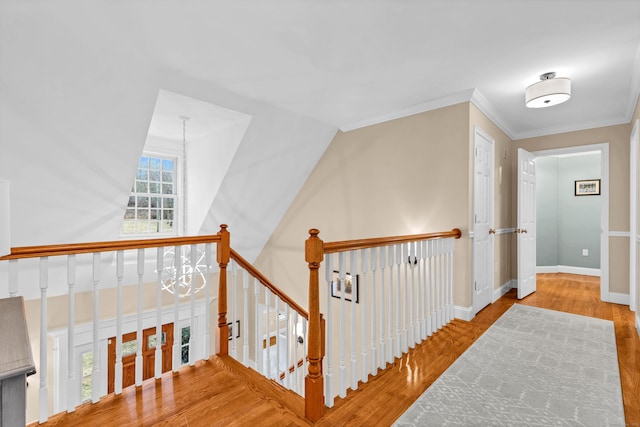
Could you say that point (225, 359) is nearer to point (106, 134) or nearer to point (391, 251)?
point (391, 251)

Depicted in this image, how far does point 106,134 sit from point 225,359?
2.26 metres

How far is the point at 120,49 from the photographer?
2432 mm

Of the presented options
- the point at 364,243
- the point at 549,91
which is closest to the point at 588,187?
the point at 549,91

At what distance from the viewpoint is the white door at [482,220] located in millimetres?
3541

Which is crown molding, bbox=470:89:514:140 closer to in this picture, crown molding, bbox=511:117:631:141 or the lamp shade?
crown molding, bbox=511:117:631:141

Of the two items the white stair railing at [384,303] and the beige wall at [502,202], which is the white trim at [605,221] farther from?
the white stair railing at [384,303]

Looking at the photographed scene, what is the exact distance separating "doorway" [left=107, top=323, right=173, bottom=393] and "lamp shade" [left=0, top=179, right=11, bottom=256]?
10.9 ft

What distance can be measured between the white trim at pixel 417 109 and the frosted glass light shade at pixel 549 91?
1.75 ft

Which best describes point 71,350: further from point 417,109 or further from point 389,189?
point 417,109

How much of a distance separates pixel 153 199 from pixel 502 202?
4.91m

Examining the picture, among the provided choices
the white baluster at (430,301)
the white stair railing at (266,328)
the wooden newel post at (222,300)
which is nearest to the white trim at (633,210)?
the white baluster at (430,301)

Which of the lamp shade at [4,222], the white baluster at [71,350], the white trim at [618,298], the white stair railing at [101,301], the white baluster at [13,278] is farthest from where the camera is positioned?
the white trim at [618,298]

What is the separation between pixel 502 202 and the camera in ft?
14.8

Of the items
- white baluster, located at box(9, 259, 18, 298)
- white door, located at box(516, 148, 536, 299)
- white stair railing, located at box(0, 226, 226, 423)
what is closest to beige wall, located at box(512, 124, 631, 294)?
white door, located at box(516, 148, 536, 299)
